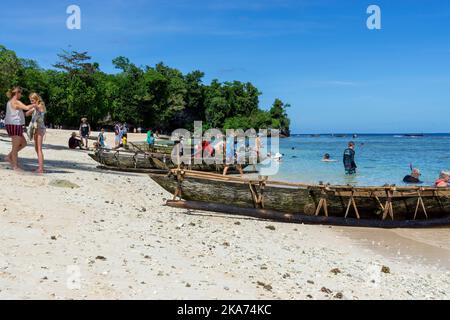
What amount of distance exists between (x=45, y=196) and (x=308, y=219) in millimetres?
7063

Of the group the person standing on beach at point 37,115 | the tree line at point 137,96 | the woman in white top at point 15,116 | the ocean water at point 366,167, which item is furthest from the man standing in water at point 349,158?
the tree line at point 137,96

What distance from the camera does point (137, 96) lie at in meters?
79.4

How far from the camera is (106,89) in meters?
82.1

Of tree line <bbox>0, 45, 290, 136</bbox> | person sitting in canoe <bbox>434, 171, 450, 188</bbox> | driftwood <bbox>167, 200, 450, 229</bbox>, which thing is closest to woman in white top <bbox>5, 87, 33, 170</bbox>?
driftwood <bbox>167, 200, 450, 229</bbox>

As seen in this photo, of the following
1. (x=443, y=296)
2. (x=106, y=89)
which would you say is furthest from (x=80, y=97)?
(x=443, y=296)

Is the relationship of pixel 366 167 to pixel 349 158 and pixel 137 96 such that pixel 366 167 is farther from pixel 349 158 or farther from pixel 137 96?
pixel 137 96

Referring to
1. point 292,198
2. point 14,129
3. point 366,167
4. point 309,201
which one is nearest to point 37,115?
point 14,129

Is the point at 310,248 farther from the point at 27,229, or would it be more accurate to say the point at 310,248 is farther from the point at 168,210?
the point at 27,229

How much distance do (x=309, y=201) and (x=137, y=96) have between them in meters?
70.0

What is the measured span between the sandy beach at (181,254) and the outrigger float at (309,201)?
1.21ft

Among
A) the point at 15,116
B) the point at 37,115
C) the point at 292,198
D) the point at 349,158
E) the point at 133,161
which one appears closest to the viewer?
the point at 15,116

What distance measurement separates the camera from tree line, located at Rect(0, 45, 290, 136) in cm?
6600

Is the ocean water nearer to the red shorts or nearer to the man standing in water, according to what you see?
the man standing in water

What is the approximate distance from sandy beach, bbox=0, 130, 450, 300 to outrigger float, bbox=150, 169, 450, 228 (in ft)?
1.21
